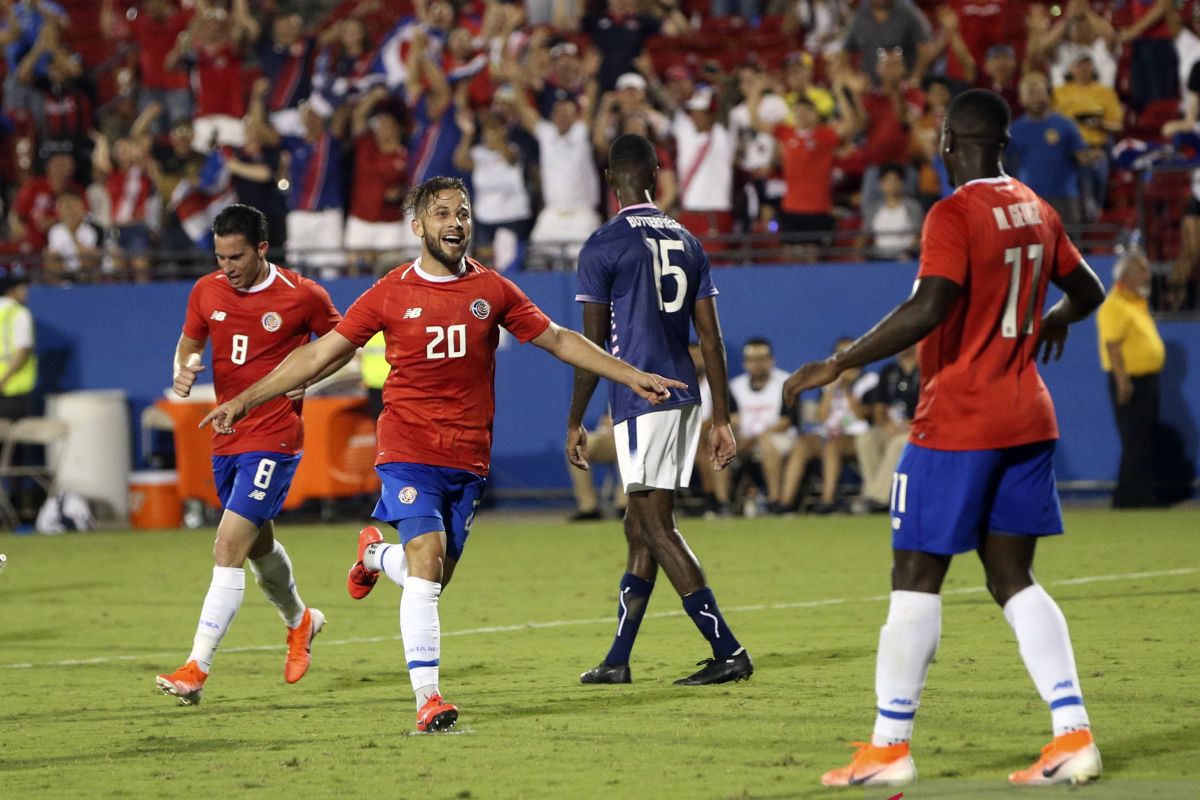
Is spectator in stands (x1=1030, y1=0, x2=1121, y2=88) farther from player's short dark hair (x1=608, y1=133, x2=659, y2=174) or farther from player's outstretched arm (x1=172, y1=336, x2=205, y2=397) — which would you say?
player's outstretched arm (x1=172, y1=336, x2=205, y2=397)

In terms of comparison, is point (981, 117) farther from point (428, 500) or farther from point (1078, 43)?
point (1078, 43)

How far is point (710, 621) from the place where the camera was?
8.88 metres

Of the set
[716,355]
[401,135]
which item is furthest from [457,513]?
[401,135]

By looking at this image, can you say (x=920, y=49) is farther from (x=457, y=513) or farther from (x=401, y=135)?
(x=457, y=513)

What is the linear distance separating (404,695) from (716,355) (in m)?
2.20

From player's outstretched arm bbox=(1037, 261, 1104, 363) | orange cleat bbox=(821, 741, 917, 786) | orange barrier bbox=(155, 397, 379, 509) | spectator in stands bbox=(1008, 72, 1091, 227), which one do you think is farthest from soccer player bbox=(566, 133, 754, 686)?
orange barrier bbox=(155, 397, 379, 509)

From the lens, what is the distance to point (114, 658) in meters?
11.0

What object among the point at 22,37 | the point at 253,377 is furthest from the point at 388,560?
the point at 22,37

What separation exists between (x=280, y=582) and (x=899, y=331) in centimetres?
469

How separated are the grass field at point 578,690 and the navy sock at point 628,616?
0.21 m

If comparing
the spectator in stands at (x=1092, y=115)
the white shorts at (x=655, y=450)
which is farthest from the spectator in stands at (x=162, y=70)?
the white shorts at (x=655, y=450)

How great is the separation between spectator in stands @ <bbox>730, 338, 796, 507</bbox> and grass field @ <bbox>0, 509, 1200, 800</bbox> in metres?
3.54

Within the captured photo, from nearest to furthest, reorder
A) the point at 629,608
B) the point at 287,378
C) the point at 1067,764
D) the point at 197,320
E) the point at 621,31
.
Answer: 1. the point at 1067,764
2. the point at 287,378
3. the point at 629,608
4. the point at 197,320
5. the point at 621,31

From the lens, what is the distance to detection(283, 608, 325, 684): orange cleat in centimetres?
959
